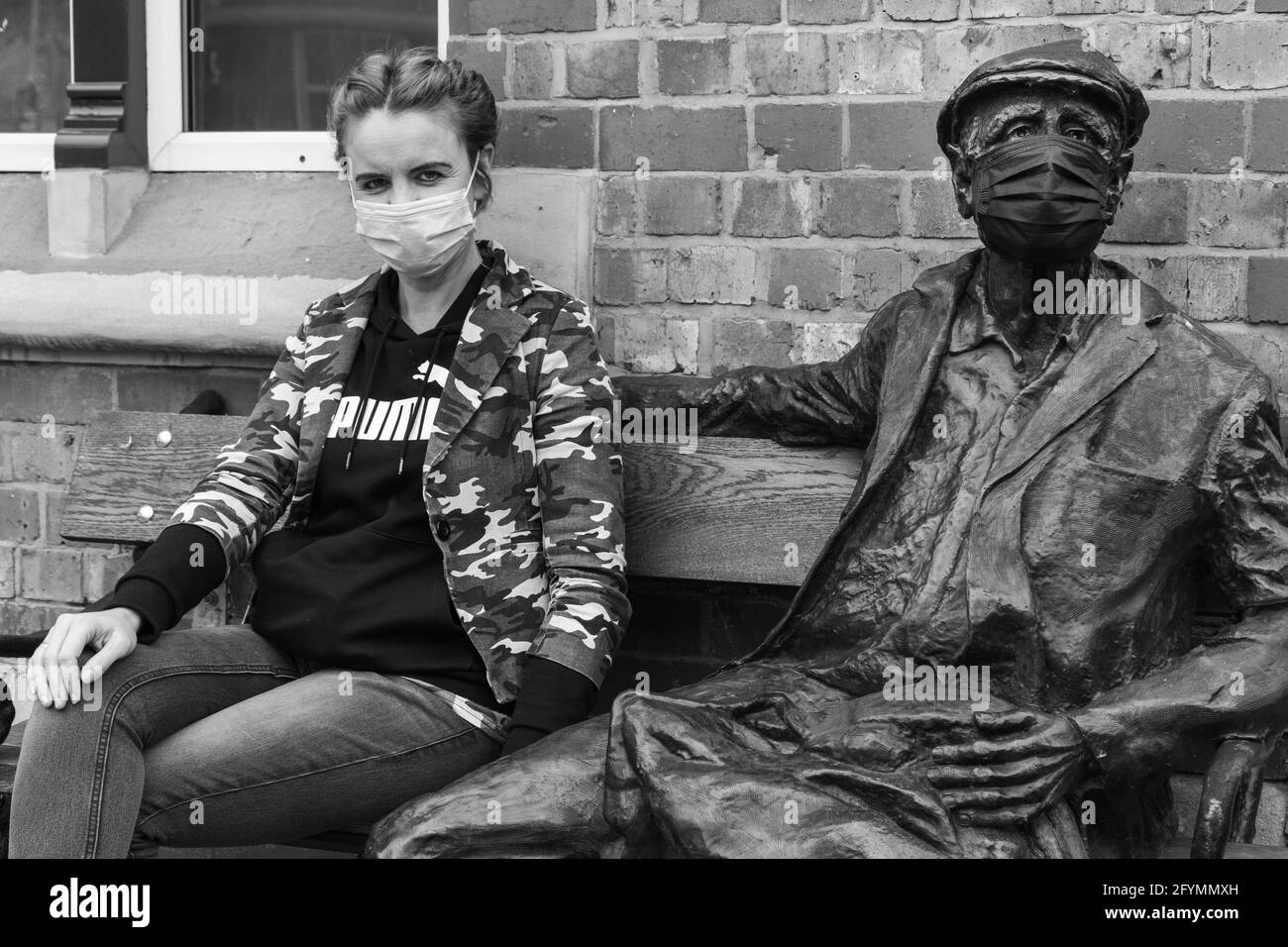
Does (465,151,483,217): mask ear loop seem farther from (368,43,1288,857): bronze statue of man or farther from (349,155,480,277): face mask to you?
(368,43,1288,857): bronze statue of man

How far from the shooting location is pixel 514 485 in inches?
124

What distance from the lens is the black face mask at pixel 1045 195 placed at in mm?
2752

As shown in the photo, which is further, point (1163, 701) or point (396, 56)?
point (396, 56)

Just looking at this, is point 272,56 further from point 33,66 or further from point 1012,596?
point 1012,596

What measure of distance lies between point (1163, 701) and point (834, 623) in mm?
593

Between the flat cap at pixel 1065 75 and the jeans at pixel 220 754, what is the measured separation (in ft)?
4.73

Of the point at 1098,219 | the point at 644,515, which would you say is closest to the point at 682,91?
the point at 644,515

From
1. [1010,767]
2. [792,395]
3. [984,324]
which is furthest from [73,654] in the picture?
[984,324]

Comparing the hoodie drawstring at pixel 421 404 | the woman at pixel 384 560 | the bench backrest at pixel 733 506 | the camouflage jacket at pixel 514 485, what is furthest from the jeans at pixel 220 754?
the bench backrest at pixel 733 506

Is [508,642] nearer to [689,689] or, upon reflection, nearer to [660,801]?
[689,689]

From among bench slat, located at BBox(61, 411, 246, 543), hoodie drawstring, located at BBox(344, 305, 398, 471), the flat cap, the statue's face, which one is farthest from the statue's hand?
bench slat, located at BBox(61, 411, 246, 543)

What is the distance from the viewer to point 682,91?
374 centimetres

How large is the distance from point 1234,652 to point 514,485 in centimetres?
130

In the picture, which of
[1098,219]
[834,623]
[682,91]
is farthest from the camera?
[682,91]
